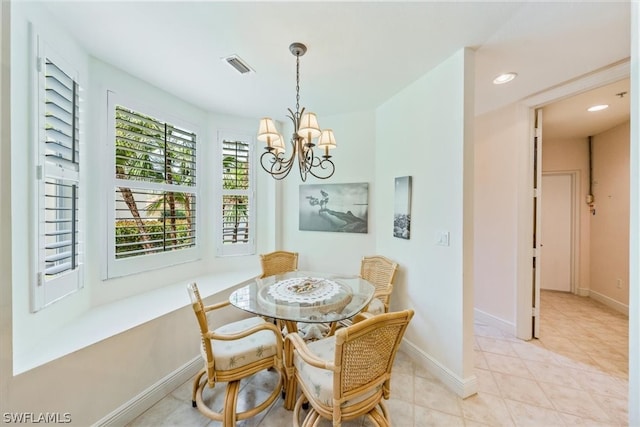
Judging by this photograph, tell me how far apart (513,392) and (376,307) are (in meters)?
1.18

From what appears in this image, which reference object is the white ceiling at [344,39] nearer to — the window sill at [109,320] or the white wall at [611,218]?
the window sill at [109,320]

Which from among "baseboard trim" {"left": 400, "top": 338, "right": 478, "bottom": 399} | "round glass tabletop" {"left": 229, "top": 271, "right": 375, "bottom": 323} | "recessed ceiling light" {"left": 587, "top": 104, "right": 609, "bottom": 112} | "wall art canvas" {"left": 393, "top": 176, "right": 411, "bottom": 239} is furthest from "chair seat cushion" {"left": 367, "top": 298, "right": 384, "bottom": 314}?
"recessed ceiling light" {"left": 587, "top": 104, "right": 609, "bottom": 112}

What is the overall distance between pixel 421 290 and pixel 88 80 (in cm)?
345

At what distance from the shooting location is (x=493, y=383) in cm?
202

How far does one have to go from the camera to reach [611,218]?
353cm

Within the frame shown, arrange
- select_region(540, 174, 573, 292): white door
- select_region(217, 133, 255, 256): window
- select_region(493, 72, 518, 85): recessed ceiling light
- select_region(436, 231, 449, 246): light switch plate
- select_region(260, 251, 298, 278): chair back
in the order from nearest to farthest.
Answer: select_region(436, 231, 449, 246): light switch plate → select_region(493, 72, 518, 85): recessed ceiling light → select_region(260, 251, 298, 278): chair back → select_region(217, 133, 255, 256): window → select_region(540, 174, 573, 292): white door

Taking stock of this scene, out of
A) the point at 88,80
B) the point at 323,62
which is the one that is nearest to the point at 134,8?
the point at 88,80

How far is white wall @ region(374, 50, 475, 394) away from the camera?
1899 mm

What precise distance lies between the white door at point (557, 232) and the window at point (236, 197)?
16.0 feet

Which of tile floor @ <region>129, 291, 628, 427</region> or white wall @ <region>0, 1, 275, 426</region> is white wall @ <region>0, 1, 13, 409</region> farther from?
tile floor @ <region>129, 291, 628, 427</region>

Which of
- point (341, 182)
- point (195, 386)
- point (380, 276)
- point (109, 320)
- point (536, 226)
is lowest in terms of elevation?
point (195, 386)

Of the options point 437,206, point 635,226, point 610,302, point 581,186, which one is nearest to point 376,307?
point 437,206

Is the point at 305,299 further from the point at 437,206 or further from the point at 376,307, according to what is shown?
the point at 437,206

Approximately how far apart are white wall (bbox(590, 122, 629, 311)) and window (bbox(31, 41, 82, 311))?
6098 millimetres
